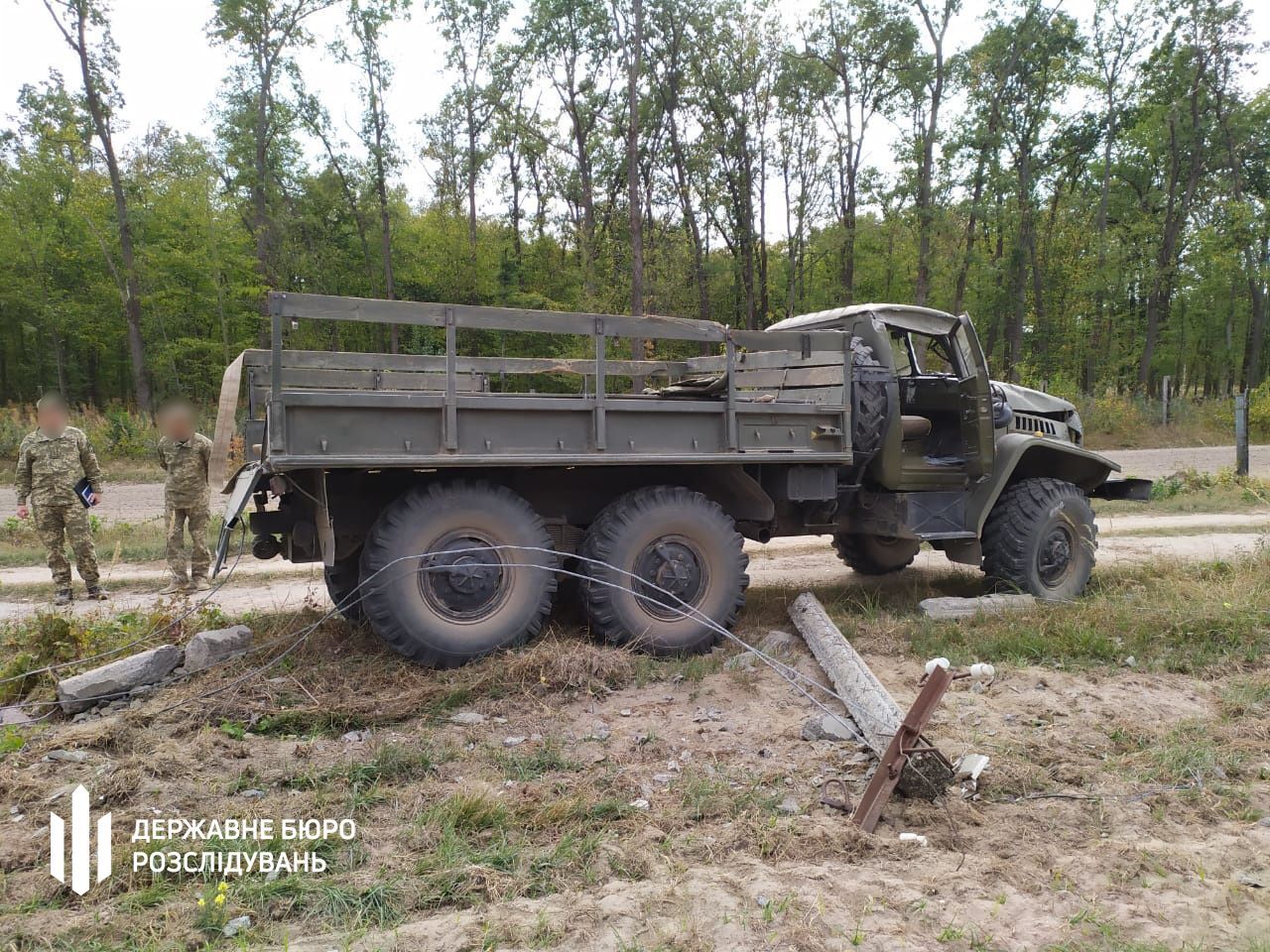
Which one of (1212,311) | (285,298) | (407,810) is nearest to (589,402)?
(285,298)

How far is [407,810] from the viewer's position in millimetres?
3385

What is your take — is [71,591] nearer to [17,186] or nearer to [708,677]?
[708,677]

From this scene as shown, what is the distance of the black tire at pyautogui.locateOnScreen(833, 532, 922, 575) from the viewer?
315 inches

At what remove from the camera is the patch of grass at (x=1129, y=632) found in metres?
5.41

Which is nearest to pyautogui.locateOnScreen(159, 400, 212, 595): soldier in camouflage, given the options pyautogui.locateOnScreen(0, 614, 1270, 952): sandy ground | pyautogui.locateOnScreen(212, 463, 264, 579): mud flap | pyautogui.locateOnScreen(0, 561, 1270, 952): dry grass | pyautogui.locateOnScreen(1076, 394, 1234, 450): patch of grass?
pyautogui.locateOnScreen(0, 561, 1270, 952): dry grass

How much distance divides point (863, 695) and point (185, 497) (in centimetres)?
696

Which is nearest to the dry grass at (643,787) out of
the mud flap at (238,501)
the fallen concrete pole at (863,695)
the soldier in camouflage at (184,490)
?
the fallen concrete pole at (863,695)

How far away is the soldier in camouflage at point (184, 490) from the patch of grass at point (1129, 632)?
20.9ft

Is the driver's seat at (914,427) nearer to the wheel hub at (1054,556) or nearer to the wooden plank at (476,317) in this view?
the wheel hub at (1054,556)

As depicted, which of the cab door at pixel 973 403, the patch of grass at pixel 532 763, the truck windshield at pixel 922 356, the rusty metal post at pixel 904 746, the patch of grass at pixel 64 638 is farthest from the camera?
the truck windshield at pixel 922 356

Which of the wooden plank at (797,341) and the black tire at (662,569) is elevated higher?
the wooden plank at (797,341)

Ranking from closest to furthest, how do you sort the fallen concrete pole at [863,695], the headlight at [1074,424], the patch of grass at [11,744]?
the fallen concrete pole at [863,695] → the patch of grass at [11,744] → the headlight at [1074,424]

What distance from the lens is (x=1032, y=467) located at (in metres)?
7.43

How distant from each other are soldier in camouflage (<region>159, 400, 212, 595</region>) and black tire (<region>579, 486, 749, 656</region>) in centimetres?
486
